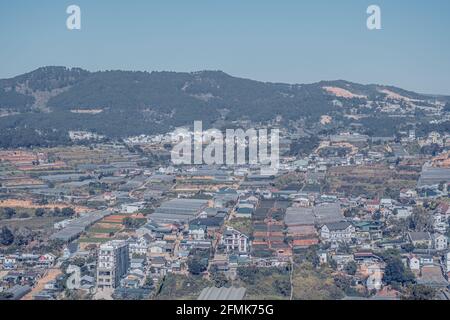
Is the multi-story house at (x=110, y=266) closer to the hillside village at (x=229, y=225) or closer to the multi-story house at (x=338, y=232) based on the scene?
the hillside village at (x=229, y=225)

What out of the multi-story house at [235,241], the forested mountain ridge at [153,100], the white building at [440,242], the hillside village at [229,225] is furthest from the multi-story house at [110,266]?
the forested mountain ridge at [153,100]

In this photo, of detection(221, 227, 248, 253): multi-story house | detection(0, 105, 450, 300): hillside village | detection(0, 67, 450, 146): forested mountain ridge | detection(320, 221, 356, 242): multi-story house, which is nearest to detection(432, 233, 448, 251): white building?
detection(0, 105, 450, 300): hillside village

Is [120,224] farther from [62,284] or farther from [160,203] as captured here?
[62,284]

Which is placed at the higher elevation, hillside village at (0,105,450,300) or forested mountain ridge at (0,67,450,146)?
forested mountain ridge at (0,67,450,146)

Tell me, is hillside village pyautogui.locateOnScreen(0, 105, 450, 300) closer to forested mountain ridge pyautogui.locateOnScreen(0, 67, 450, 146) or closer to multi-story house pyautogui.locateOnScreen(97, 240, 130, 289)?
multi-story house pyautogui.locateOnScreen(97, 240, 130, 289)

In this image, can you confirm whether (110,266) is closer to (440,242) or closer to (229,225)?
(229,225)
